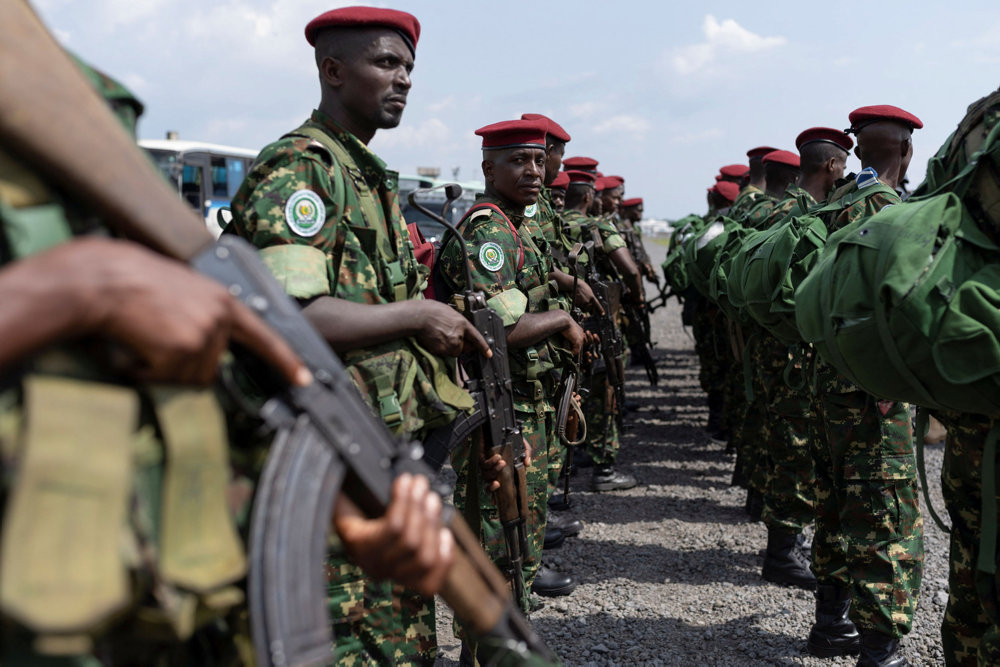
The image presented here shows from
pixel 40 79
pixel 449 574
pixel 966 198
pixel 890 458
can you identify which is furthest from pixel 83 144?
pixel 890 458

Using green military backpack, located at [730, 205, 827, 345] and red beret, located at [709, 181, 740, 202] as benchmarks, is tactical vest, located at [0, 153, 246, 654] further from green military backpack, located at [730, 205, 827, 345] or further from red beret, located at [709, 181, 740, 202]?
red beret, located at [709, 181, 740, 202]

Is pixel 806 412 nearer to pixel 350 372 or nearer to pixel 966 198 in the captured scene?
pixel 966 198

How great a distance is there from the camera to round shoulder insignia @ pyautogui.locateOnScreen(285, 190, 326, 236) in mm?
2084

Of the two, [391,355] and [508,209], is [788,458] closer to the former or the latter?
[508,209]

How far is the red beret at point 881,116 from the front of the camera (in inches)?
145

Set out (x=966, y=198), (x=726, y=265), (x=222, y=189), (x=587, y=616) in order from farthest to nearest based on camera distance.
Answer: (x=222, y=189)
(x=726, y=265)
(x=587, y=616)
(x=966, y=198)

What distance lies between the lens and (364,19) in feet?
8.03

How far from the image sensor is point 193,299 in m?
1.02

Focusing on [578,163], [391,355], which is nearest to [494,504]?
[391,355]

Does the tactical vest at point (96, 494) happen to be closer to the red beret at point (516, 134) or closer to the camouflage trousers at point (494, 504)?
the camouflage trousers at point (494, 504)

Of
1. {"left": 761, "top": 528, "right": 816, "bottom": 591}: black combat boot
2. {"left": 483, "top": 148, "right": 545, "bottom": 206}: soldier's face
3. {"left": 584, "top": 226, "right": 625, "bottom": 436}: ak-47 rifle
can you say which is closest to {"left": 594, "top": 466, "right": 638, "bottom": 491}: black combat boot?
{"left": 584, "top": 226, "right": 625, "bottom": 436}: ak-47 rifle

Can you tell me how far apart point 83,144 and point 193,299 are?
0.83 feet

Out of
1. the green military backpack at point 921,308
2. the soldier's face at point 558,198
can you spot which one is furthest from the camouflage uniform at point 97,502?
the soldier's face at point 558,198

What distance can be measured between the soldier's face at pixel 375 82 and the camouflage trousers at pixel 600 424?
14.0ft
